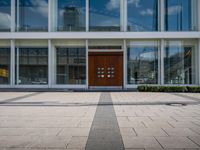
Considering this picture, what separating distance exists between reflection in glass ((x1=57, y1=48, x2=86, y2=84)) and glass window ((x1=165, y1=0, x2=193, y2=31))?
7447 millimetres

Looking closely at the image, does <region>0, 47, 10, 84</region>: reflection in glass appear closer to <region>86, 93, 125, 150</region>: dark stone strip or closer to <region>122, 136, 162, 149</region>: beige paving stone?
<region>86, 93, 125, 150</region>: dark stone strip

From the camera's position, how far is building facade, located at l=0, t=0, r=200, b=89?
1969 centimetres

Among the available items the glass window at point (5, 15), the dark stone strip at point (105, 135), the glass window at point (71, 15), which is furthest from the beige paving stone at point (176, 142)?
the glass window at point (5, 15)

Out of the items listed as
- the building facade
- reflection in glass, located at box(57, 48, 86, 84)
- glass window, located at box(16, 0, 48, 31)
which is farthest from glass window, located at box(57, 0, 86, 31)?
reflection in glass, located at box(57, 48, 86, 84)

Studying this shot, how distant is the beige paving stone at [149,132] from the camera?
5.34m

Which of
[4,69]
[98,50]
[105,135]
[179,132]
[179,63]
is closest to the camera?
[105,135]

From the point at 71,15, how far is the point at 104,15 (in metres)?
2.76

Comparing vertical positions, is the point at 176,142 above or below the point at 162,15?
below

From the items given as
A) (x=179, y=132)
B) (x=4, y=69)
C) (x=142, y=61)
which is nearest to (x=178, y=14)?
(x=142, y=61)

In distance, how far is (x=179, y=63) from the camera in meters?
19.9

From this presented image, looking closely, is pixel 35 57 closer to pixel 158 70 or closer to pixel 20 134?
pixel 158 70

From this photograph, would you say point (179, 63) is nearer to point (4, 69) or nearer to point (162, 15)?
point (162, 15)

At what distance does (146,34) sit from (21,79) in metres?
10.8

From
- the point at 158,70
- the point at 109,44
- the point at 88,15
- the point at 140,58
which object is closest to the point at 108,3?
the point at 88,15
